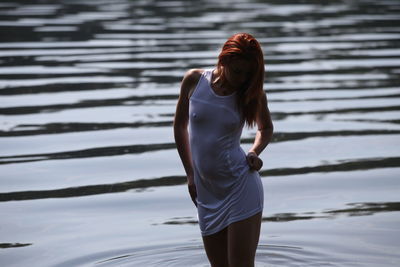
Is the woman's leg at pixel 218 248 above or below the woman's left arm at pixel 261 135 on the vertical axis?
below

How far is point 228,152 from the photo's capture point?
521cm

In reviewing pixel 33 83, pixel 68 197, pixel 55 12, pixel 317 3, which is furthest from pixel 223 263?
pixel 317 3

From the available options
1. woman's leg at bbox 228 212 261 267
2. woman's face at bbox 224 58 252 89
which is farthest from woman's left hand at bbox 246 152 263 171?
woman's face at bbox 224 58 252 89

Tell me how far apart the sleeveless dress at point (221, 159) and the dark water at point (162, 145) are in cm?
154

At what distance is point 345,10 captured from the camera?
26.0 m

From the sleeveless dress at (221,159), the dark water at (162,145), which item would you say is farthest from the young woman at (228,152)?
the dark water at (162,145)

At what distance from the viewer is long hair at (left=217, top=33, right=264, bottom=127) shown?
499cm

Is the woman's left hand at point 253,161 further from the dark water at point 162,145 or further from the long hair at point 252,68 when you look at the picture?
the dark water at point 162,145

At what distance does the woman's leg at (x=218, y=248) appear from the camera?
5.34 meters

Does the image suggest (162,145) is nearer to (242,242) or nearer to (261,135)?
(261,135)

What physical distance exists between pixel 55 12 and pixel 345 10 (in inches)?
325

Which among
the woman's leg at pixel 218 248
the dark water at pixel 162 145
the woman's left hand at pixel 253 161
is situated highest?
the woman's left hand at pixel 253 161

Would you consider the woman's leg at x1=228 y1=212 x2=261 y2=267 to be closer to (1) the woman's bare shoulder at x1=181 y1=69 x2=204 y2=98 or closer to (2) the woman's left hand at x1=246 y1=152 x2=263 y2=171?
(2) the woman's left hand at x1=246 y1=152 x2=263 y2=171

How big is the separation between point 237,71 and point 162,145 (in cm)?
572
